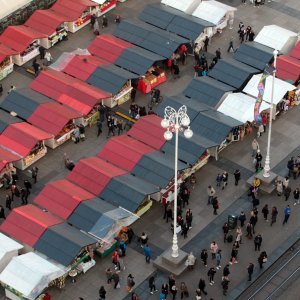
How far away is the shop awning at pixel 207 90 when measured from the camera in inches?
3248

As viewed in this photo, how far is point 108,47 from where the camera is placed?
88000 mm

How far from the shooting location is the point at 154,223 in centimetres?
7362

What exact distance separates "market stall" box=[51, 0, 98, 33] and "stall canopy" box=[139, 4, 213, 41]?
4749 mm

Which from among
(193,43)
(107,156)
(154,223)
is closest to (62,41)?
(193,43)

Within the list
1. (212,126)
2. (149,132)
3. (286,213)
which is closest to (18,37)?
(149,132)

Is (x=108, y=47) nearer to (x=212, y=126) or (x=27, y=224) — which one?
(x=212, y=126)

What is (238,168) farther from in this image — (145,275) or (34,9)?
(34,9)

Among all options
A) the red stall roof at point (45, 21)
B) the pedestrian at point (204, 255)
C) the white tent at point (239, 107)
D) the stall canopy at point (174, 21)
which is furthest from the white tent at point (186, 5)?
the pedestrian at point (204, 255)

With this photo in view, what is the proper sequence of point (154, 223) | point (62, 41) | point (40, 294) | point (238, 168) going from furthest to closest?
point (62, 41), point (238, 168), point (154, 223), point (40, 294)

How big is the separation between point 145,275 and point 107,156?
→ 1083 cm

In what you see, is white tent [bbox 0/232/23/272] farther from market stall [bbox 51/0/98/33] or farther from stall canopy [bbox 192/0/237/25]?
stall canopy [bbox 192/0/237/25]

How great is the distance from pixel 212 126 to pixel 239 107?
139 inches

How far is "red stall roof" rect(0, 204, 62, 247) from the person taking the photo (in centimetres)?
7012

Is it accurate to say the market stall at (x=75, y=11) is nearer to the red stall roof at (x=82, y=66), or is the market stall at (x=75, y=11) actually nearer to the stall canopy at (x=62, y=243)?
the red stall roof at (x=82, y=66)
